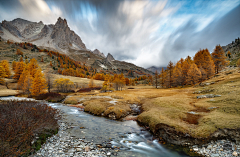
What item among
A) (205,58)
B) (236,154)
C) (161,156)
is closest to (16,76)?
(161,156)

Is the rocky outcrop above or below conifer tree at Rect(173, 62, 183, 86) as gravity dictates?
below

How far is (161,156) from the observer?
8680 millimetres

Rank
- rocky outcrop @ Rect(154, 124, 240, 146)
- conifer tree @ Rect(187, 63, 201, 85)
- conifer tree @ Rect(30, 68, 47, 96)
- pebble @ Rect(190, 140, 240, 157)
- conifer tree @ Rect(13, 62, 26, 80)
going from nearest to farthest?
pebble @ Rect(190, 140, 240, 157) < rocky outcrop @ Rect(154, 124, 240, 146) < conifer tree @ Rect(30, 68, 47, 96) < conifer tree @ Rect(187, 63, 201, 85) < conifer tree @ Rect(13, 62, 26, 80)

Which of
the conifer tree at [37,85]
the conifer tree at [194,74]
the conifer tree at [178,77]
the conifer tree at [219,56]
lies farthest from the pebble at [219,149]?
the conifer tree at [219,56]

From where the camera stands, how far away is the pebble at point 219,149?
770 cm

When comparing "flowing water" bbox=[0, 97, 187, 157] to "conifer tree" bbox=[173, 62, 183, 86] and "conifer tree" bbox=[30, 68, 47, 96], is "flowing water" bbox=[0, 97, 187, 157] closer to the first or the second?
"conifer tree" bbox=[30, 68, 47, 96]

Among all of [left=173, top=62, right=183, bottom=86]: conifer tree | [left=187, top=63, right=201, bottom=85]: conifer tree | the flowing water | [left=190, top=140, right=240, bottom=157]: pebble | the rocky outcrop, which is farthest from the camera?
[left=173, top=62, right=183, bottom=86]: conifer tree

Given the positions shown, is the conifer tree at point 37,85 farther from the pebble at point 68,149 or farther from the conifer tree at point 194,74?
the conifer tree at point 194,74

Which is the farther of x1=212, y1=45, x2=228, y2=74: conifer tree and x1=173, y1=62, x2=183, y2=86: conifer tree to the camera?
x1=173, y1=62, x2=183, y2=86: conifer tree

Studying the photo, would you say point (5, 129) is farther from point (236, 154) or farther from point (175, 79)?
point (175, 79)

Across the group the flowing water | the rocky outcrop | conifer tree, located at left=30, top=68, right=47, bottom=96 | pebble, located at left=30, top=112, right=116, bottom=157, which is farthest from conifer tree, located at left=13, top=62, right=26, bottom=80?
the rocky outcrop

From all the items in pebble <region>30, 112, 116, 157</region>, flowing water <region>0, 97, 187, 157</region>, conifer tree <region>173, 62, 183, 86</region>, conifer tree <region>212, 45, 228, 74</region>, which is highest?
conifer tree <region>212, 45, 228, 74</region>

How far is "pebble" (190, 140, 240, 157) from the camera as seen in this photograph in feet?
25.3

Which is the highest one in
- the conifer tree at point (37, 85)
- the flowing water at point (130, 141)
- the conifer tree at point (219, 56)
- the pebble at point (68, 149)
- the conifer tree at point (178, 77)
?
the conifer tree at point (219, 56)
